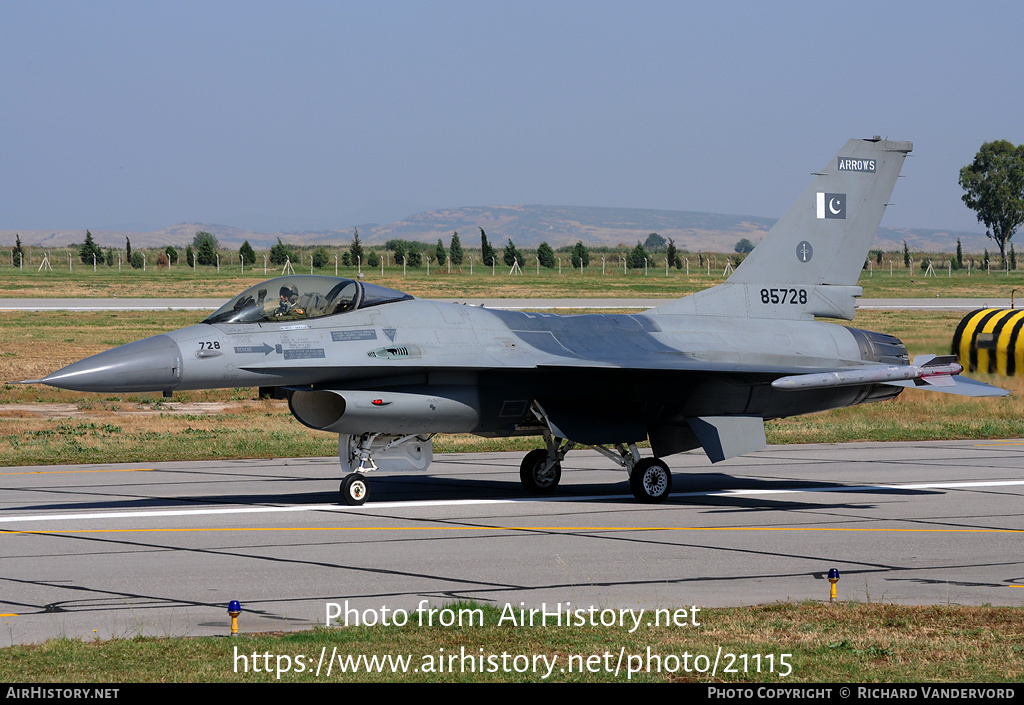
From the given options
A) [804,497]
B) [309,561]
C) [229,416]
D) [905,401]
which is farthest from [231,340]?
[905,401]

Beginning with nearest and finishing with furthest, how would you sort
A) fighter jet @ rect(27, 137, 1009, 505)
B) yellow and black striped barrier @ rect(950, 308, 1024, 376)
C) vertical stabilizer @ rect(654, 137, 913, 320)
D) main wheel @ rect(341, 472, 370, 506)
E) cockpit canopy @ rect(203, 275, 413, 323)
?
fighter jet @ rect(27, 137, 1009, 505) < cockpit canopy @ rect(203, 275, 413, 323) < main wheel @ rect(341, 472, 370, 506) < vertical stabilizer @ rect(654, 137, 913, 320) < yellow and black striped barrier @ rect(950, 308, 1024, 376)

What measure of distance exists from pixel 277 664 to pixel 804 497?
10789 millimetres

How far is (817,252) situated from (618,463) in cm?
498

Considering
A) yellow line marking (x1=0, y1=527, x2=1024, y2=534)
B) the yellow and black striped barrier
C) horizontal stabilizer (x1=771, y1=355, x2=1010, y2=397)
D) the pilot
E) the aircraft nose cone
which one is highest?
the pilot

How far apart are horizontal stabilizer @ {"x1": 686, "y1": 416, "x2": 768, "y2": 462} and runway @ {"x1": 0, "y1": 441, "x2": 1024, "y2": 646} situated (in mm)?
741

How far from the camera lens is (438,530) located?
45.1 feet

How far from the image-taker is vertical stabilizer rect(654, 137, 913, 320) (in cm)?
1845

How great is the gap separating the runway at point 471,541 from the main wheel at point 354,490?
25cm

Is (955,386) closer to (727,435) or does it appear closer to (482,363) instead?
(727,435)

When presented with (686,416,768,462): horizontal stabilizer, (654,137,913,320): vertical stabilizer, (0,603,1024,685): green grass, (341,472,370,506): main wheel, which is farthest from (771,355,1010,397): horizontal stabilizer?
(0,603,1024,685): green grass

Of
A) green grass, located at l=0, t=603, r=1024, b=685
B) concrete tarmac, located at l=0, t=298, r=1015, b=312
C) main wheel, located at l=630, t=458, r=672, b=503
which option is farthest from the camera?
concrete tarmac, located at l=0, t=298, r=1015, b=312

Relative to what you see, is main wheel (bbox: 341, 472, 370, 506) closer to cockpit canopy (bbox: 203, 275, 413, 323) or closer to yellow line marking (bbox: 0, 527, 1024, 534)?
yellow line marking (bbox: 0, 527, 1024, 534)

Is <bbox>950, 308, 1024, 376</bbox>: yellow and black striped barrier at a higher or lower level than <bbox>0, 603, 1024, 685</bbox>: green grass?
higher

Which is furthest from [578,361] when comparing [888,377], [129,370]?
[129,370]
